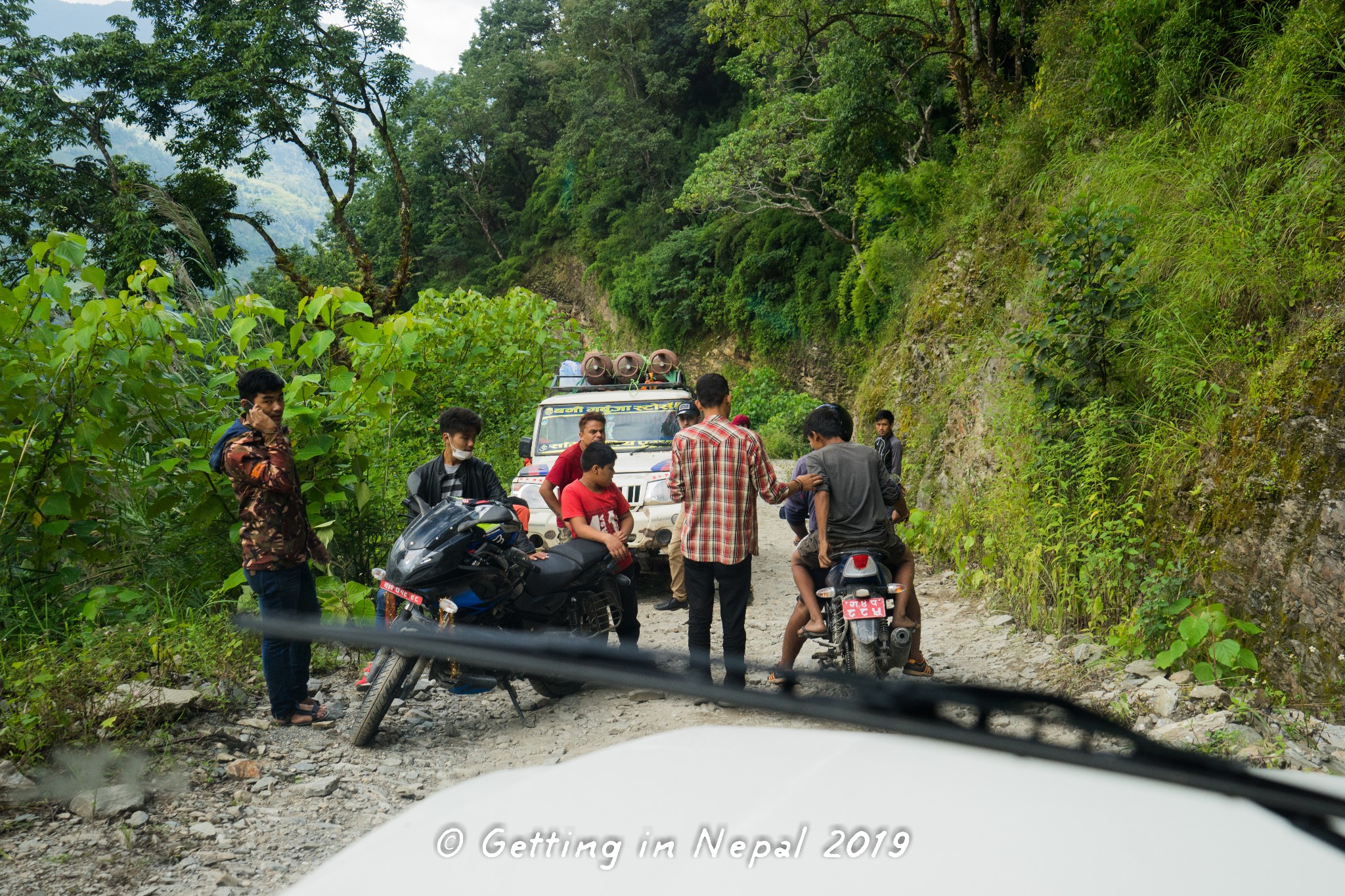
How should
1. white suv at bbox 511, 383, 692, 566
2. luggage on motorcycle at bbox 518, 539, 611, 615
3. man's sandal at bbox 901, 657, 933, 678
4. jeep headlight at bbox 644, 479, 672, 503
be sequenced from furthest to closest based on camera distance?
1. jeep headlight at bbox 644, 479, 672, 503
2. white suv at bbox 511, 383, 692, 566
3. man's sandal at bbox 901, 657, 933, 678
4. luggage on motorcycle at bbox 518, 539, 611, 615

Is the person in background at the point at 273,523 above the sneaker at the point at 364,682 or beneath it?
above

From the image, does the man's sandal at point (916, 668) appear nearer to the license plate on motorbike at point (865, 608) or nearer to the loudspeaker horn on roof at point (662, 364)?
the license plate on motorbike at point (865, 608)

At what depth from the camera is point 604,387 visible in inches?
447

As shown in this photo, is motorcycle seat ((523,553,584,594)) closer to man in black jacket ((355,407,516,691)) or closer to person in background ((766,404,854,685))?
man in black jacket ((355,407,516,691))

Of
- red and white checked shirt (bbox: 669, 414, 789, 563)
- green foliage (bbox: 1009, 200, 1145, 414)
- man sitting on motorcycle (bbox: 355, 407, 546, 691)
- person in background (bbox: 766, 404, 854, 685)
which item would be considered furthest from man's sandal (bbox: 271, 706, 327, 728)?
green foliage (bbox: 1009, 200, 1145, 414)

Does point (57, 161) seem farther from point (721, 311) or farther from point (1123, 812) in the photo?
point (1123, 812)

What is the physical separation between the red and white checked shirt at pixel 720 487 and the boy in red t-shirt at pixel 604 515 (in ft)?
2.93

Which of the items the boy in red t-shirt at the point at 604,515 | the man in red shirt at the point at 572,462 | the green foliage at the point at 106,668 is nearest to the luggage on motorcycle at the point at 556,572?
the boy in red t-shirt at the point at 604,515

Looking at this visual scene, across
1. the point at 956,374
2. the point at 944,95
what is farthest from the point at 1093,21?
the point at 944,95

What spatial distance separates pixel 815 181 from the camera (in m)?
22.0

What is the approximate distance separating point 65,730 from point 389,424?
3.01 meters

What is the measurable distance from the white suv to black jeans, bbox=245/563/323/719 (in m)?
2.84

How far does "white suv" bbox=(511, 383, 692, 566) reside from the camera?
7973mm

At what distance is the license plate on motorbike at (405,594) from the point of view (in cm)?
447
